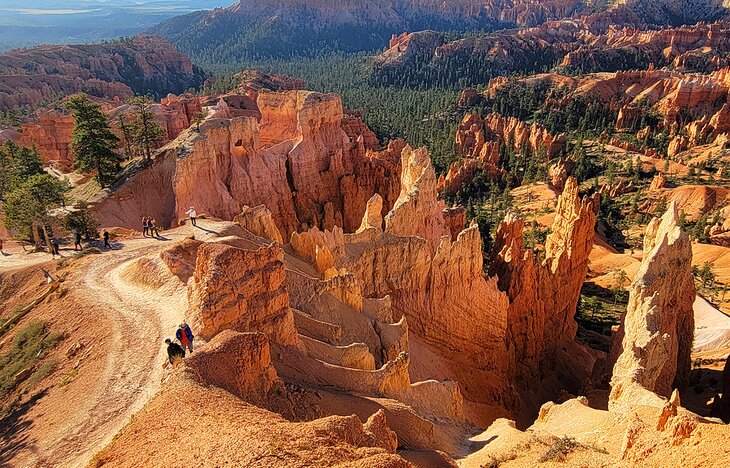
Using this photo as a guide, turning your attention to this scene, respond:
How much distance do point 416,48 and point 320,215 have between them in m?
141

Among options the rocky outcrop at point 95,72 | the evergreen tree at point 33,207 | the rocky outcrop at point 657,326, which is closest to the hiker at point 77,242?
the evergreen tree at point 33,207

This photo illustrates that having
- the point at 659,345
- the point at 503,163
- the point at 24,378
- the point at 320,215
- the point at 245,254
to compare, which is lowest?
the point at 503,163

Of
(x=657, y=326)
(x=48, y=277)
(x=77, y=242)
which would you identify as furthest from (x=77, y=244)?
→ (x=657, y=326)

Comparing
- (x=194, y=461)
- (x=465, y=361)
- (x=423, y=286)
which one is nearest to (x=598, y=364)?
(x=465, y=361)

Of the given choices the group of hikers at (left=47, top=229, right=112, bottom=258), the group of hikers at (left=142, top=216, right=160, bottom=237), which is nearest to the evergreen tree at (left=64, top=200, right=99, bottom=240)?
the group of hikers at (left=47, top=229, right=112, bottom=258)

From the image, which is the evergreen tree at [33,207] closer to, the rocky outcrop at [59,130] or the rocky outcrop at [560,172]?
the rocky outcrop at [59,130]

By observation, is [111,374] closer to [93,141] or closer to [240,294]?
[240,294]

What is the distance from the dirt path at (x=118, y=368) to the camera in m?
9.94

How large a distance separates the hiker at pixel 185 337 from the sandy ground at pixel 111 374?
0.92 meters

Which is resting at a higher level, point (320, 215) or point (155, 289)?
point (155, 289)

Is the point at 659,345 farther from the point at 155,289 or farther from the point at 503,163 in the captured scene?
the point at 503,163

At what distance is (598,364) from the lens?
23219mm

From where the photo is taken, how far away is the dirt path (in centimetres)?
994

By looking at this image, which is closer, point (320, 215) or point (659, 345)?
point (659, 345)
